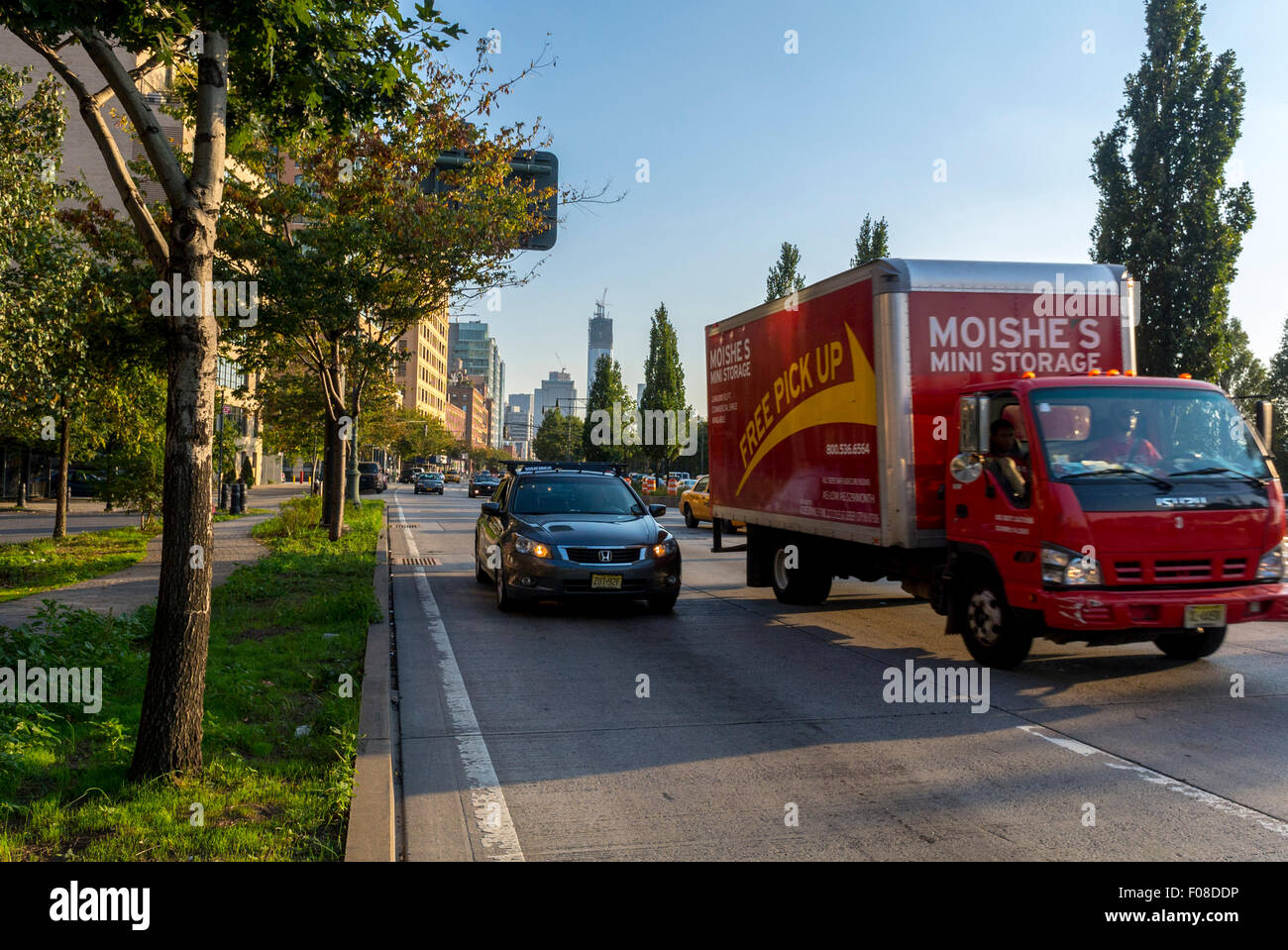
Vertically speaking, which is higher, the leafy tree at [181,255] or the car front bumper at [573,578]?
the leafy tree at [181,255]

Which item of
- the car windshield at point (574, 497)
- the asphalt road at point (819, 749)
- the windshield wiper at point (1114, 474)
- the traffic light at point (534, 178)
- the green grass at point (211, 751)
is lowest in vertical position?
the asphalt road at point (819, 749)

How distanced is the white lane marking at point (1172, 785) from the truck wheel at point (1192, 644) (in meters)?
2.91

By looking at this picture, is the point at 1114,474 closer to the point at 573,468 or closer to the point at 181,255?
the point at 181,255

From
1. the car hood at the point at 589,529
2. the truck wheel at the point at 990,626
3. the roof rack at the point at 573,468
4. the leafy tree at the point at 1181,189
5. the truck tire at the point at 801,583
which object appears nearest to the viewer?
the truck wheel at the point at 990,626

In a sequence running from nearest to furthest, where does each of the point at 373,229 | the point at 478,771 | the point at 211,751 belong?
the point at 211,751, the point at 478,771, the point at 373,229

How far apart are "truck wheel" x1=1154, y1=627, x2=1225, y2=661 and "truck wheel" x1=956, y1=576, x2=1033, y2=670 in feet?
4.90

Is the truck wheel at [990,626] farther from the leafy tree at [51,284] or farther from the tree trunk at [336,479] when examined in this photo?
the tree trunk at [336,479]

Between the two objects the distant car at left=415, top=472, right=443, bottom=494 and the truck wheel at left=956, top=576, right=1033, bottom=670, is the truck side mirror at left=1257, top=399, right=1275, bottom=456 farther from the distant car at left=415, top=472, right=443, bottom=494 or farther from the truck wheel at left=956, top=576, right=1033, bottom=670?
the distant car at left=415, top=472, right=443, bottom=494

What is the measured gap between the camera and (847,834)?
468cm

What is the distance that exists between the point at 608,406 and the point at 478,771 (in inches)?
2744

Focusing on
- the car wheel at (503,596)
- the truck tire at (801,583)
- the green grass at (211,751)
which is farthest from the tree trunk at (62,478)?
the truck tire at (801,583)

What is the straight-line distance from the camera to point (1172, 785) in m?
5.40

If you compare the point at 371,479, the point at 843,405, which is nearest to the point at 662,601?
the point at 843,405

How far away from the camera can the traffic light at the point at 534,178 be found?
1620 centimetres
